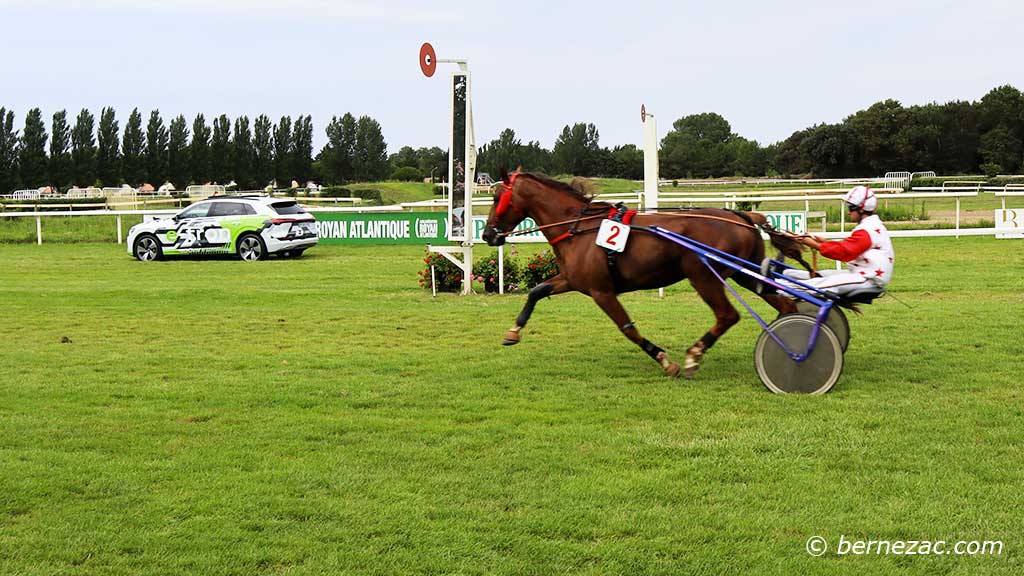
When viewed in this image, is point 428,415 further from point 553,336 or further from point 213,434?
point 553,336

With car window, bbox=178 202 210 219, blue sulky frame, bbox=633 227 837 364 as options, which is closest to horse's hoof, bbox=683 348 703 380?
blue sulky frame, bbox=633 227 837 364

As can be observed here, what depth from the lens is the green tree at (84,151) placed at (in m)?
62.1

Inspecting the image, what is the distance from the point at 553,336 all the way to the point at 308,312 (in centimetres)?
360

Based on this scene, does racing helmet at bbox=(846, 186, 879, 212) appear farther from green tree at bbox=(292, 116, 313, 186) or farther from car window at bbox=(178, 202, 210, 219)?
green tree at bbox=(292, 116, 313, 186)

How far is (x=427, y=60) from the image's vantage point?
1397 centimetres

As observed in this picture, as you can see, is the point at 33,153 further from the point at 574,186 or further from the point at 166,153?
the point at 574,186

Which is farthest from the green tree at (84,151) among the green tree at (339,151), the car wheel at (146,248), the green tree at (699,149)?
the car wheel at (146,248)

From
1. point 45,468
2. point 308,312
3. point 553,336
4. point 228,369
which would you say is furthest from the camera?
point 308,312

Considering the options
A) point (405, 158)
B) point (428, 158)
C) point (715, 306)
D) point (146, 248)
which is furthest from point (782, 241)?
point (405, 158)

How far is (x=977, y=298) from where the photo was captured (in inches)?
509

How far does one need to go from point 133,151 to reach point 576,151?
31836mm

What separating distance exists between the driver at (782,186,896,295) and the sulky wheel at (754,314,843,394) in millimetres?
429

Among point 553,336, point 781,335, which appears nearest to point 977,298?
point 553,336

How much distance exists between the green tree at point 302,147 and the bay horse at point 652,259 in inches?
2333
